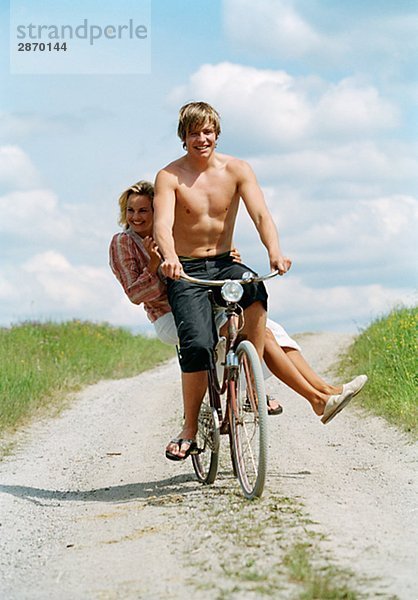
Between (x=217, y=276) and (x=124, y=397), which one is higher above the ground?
(x=217, y=276)

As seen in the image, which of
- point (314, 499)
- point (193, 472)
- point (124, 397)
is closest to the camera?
point (314, 499)

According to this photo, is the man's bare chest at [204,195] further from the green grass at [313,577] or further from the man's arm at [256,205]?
the green grass at [313,577]

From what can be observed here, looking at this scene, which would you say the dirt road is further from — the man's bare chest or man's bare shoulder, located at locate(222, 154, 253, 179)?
man's bare shoulder, located at locate(222, 154, 253, 179)

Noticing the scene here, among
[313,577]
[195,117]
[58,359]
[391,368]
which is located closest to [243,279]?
[195,117]

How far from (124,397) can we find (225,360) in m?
6.81

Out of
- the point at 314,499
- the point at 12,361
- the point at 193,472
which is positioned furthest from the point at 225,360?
the point at 12,361

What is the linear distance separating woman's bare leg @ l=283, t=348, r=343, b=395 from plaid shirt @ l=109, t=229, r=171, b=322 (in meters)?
0.88

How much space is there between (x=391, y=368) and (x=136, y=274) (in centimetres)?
511

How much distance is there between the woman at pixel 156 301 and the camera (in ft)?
22.0

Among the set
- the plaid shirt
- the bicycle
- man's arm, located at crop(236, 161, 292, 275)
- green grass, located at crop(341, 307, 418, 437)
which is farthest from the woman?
green grass, located at crop(341, 307, 418, 437)

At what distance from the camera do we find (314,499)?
19.4ft

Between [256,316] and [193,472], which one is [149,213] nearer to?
[256,316]

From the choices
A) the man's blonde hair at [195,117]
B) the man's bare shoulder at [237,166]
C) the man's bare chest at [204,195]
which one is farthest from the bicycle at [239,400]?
the man's blonde hair at [195,117]

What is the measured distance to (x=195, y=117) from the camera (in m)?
6.36
